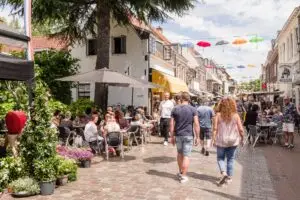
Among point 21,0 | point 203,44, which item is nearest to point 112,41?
point 203,44

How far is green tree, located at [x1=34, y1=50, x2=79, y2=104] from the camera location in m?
20.4

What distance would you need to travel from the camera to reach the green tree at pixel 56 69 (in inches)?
802

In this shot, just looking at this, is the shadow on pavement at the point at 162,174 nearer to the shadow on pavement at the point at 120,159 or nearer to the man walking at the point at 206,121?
the shadow on pavement at the point at 120,159

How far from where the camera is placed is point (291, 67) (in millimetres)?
25500

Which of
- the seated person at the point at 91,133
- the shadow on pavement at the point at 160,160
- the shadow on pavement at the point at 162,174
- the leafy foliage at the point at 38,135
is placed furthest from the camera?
the seated person at the point at 91,133

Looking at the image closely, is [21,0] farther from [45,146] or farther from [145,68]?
[45,146]

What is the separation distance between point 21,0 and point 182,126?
1203cm

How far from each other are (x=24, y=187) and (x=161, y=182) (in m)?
2.66

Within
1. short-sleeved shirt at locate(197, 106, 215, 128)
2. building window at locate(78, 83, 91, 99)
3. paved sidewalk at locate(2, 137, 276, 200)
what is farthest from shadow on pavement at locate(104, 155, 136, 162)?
building window at locate(78, 83, 91, 99)

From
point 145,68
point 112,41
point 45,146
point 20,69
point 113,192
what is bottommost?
point 113,192

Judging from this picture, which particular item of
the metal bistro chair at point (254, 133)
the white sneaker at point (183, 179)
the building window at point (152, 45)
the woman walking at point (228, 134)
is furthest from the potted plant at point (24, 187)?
the building window at point (152, 45)

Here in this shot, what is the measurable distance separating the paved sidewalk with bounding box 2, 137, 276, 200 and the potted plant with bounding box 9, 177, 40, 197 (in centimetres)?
17

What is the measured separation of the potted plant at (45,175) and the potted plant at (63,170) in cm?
38

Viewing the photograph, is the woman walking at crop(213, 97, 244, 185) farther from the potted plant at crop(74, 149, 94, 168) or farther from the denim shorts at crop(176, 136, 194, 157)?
the potted plant at crop(74, 149, 94, 168)
